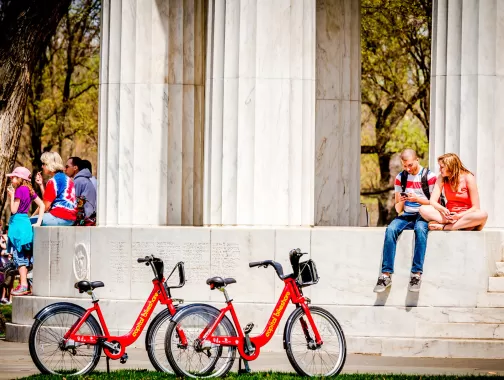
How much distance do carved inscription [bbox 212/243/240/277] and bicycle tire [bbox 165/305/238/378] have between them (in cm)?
301

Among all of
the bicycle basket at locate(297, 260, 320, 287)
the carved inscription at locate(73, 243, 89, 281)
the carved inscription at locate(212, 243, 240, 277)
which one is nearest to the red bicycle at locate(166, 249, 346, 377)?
the bicycle basket at locate(297, 260, 320, 287)

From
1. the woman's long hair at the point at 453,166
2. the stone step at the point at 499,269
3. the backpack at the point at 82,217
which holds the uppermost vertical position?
the woman's long hair at the point at 453,166

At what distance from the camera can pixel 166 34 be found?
16.5 metres

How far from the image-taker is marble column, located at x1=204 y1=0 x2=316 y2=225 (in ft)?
50.1

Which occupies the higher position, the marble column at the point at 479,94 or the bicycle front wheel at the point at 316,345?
the marble column at the point at 479,94

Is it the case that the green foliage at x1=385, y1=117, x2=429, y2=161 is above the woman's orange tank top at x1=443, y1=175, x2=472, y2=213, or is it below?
above

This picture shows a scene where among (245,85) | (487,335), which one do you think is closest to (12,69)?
(245,85)

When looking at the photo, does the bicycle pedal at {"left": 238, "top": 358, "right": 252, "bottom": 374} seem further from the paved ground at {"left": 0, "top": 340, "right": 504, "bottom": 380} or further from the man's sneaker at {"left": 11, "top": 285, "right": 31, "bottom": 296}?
the man's sneaker at {"left": 11, "top": 285, "right": 31, "bottom": 296}

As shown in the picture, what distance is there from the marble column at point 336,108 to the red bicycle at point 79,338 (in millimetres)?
6600

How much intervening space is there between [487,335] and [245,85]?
4.19 metres

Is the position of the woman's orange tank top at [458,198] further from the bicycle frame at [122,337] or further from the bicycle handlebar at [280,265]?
the bicycle frame at [122,337]

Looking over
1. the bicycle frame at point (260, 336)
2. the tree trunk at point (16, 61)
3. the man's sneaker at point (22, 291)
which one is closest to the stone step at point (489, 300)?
the bicycle frame at point (260, 336)

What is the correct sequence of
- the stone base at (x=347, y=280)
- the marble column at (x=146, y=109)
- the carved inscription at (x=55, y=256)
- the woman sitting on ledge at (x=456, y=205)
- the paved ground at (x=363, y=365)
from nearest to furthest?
the paved ground at (x=363, y=365)
the stone base at (x=347, y=280)
the woman sitting on ledge at (x=456, y=205)
the carved inscription at (x=55, y=256)
the marble column at (x=146, y=109)

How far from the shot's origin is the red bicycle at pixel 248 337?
11.7m
